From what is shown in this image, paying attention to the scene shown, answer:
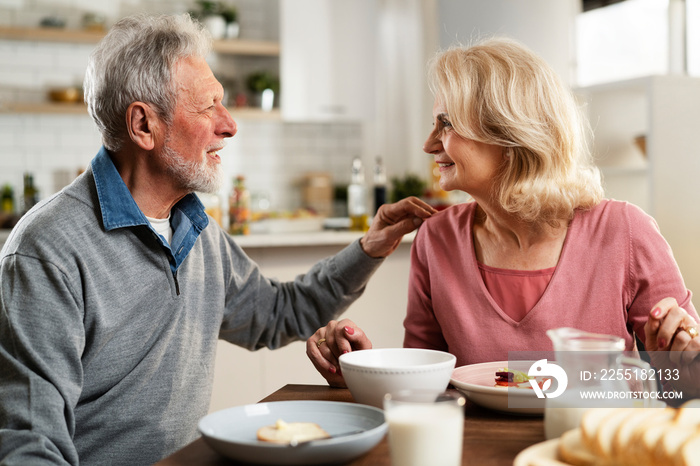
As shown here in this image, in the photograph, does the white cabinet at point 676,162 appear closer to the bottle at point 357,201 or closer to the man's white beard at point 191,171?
the bottle at point 357,201

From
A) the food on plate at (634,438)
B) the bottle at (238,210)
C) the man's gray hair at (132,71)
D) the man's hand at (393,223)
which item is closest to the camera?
the food on plate at (634,438)

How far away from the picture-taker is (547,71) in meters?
1.72

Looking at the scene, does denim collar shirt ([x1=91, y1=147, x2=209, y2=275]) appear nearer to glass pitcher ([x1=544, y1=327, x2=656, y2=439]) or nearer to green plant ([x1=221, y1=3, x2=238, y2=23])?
glass pitcher ([x1=544, y1=327, x2=656, y2=439])

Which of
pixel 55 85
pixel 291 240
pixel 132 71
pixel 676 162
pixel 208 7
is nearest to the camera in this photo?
pixel 132 71

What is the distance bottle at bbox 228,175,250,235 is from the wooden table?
2.65 metres

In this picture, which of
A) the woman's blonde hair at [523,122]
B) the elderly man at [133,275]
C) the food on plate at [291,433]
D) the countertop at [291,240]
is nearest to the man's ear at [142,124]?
the elderly man at [133,275]

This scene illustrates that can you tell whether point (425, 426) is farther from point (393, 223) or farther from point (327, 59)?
point (327, 59)

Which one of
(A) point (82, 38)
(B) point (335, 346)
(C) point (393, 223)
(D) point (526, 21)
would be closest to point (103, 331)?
(B) point (335, 346)

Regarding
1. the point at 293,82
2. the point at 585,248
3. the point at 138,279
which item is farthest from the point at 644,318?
the point at 293,82

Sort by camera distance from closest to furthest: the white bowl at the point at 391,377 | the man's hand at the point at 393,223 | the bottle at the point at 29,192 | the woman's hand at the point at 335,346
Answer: the white bowl at the point at 391,377, the woman's hand at the point at 335,346, the man's hand at the point at 393,223, the bottle at the point at 29,192

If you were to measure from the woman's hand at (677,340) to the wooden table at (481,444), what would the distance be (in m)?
0.30

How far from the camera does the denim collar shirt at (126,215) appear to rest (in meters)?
1.45

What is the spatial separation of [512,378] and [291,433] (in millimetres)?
459

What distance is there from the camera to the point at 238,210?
3.78 meters
